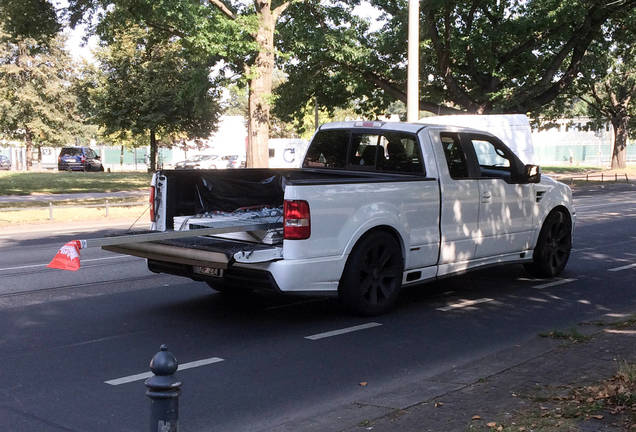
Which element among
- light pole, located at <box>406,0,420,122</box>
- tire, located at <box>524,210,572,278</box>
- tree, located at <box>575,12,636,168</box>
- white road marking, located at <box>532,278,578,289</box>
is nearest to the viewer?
white road marking, located at <box>532,278,578,289</box>

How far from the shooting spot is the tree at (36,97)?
59250 mm

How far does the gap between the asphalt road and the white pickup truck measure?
0.47m

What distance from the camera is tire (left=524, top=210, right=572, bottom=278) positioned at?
33.0 feet

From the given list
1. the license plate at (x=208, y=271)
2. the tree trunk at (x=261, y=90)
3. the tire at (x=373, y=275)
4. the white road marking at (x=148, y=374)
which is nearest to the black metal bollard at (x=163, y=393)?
the white road marking at (x=148, y=374)

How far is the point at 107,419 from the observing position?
4.89 metres

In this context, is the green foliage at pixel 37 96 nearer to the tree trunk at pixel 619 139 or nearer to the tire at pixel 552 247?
the tree trunk at pixel 619 139

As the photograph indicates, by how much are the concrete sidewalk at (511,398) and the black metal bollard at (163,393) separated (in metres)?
1.75

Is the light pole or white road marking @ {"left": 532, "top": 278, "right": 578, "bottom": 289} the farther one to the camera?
the light pole

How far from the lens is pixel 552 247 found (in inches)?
404

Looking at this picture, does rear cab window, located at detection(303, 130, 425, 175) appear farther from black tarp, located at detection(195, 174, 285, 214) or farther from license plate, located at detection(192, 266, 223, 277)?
license plate, located at detection(192, 266, 223, 277)

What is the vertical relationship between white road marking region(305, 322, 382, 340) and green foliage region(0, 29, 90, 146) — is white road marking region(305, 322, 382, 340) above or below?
below

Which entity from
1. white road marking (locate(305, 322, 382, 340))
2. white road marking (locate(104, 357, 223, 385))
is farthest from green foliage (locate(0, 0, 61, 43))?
white road marking (locate(104, 357, 223, 385))

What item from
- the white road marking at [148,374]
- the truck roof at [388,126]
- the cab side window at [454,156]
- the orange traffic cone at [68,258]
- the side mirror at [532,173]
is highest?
the truck roof at [388,126]

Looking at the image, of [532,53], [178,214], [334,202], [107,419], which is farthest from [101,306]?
[532,53]
